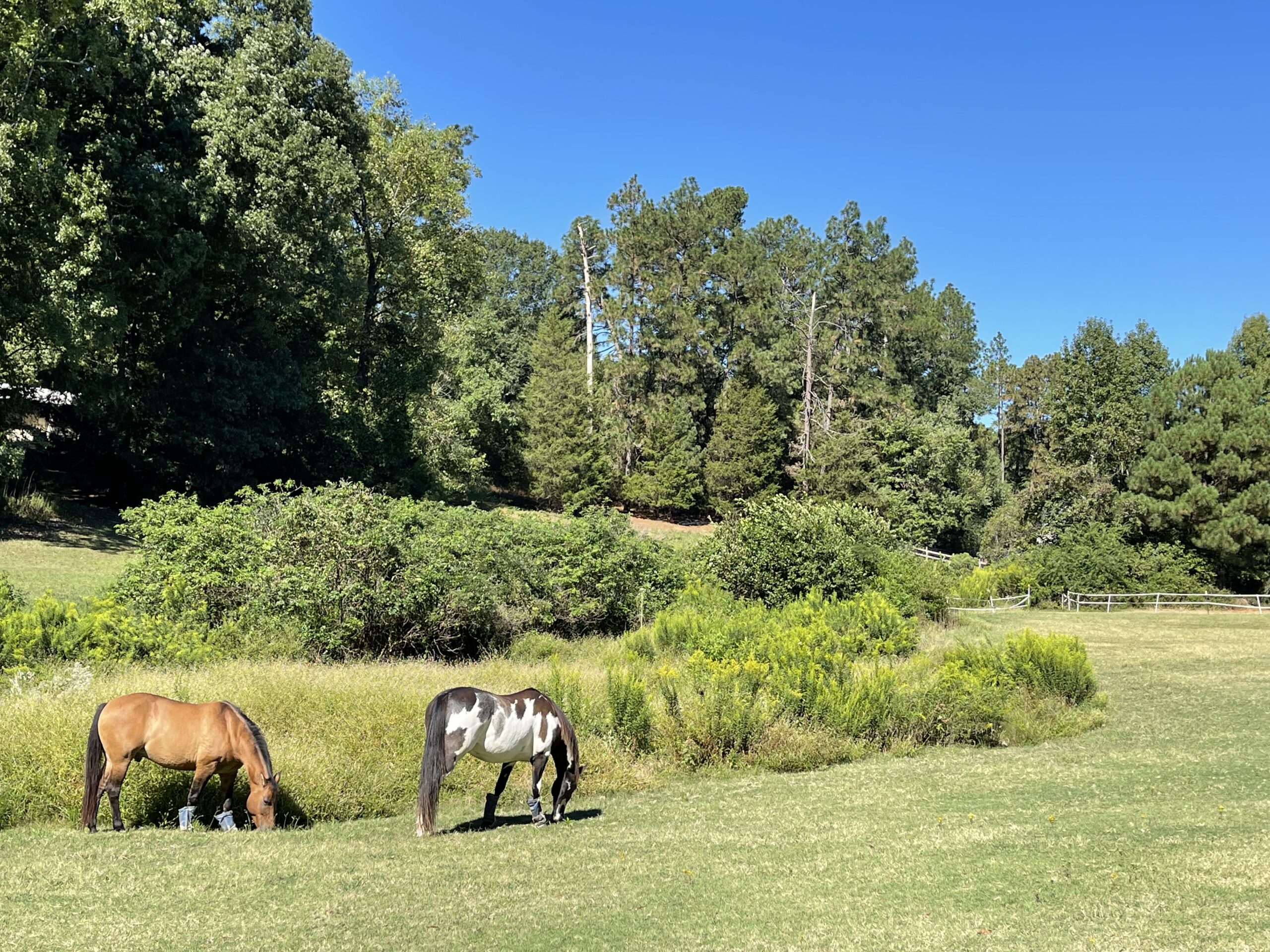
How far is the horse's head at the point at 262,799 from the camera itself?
7.63 metres

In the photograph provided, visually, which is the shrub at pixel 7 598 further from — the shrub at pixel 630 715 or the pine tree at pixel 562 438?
the pine tree at pixel 562 438

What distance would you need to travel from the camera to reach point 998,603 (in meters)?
36.9

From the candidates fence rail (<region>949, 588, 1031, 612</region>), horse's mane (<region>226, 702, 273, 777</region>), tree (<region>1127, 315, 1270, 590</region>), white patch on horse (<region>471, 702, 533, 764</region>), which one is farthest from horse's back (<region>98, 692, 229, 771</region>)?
tree (<region>1127, 315, 1270, 590</region>)

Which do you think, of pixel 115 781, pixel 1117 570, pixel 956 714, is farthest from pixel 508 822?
pixel 1117 570

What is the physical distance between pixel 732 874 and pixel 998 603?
3365 centimetres

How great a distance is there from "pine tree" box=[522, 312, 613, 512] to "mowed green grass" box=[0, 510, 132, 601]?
28.0 meters

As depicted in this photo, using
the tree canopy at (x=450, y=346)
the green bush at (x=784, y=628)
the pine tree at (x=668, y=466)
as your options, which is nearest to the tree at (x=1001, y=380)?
the tree canopy at (x=450, y=346)

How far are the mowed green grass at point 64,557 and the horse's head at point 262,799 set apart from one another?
12.8 m

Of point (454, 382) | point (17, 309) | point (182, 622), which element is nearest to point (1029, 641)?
point (182, 622)

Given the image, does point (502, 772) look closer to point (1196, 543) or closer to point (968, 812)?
point (968, 812)

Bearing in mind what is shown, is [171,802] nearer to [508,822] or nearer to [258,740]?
[258,740]

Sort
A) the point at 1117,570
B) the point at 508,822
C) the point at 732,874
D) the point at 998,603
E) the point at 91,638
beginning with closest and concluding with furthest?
the point at 732,874
the point at 508,822
the point at 91,638
the point at 998,603
the point at 1117,570

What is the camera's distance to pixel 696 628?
1800cm

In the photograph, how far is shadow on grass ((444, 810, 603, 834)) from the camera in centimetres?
Result: 797
